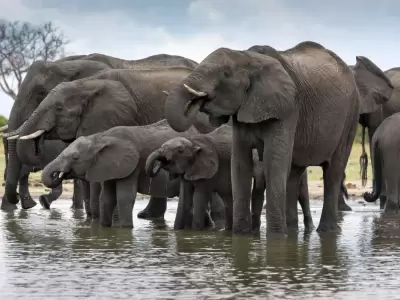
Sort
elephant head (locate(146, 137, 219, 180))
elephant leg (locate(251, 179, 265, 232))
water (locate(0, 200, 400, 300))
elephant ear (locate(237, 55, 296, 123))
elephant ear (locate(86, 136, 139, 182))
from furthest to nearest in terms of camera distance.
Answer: elephant ear (locate(86, 136, 139, 182)) → elephant leg (locate(251, 179, 265, 232)) → elephant head (locate(146, 137, 219, 180)) → elephant ear (locate(237, 55, 296, 123)) → water (locate(0, 200, 400, 300))

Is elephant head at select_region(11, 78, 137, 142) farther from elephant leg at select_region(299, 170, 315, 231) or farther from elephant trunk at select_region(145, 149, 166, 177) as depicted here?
elephant leg at select_region(299, 170, 315, 231)

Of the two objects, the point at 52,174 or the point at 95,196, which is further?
the point at 95,196

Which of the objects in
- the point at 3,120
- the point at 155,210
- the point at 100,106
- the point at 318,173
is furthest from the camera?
the point at 3,120

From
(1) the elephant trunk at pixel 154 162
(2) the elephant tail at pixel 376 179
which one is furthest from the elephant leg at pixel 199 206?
(2) the elephant tail at pixel 376 179

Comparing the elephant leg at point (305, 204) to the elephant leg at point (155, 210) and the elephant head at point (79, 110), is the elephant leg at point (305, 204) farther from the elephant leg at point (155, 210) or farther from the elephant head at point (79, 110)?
the elephant leg at point (155, 210)

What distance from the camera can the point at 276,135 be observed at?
12656mm

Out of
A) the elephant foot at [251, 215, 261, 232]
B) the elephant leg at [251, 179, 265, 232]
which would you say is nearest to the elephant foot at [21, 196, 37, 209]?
the elephant leg at [251, 179, 265, 232]

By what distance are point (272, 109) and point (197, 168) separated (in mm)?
1534

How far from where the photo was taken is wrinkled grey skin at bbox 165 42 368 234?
12297 mm

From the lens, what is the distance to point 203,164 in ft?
45.3

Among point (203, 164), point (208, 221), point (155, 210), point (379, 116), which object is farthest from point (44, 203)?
point (203, 164)

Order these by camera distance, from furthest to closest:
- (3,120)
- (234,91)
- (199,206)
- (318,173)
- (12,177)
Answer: (3,120)
(318,173)
(12,177)
(199,206)
(234,91)

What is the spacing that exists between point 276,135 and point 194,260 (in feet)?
8.13

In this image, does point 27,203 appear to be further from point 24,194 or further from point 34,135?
point 34,135
